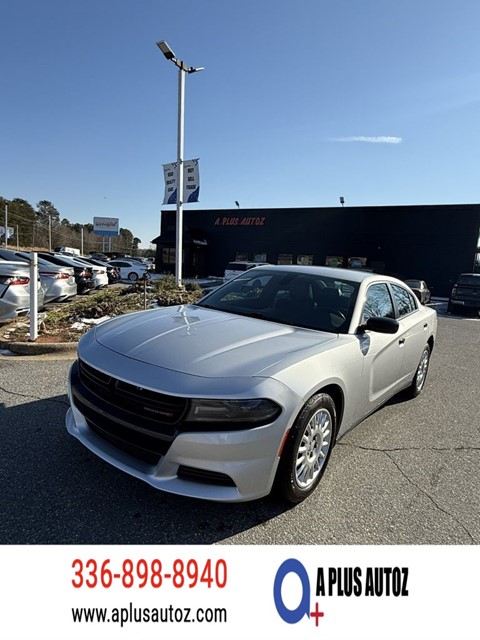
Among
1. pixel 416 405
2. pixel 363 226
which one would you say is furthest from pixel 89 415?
pixel 363 226

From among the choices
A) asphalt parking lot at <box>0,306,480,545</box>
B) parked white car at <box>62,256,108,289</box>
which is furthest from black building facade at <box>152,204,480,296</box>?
asphalt parking lot at <box>0,306,480,545</box>

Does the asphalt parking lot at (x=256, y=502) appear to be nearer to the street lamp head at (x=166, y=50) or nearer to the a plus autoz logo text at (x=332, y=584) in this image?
the a plus autoz logo text at (x=332, y=584)

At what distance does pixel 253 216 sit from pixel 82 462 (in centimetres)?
2703

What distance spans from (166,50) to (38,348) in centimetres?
1058

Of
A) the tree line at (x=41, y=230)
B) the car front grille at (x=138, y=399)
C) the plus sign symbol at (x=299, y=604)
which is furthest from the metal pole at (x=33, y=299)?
the tree line at (x=41, y=230)

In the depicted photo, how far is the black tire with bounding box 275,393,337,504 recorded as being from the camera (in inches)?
91.1

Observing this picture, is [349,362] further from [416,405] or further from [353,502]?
[416,405]

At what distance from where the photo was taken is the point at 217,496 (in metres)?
2.10

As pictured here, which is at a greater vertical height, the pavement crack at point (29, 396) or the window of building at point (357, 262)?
the window of building at point (357, 262)

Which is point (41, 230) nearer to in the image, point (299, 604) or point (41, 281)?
point (41, 281)

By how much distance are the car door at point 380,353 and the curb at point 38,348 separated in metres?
4.35

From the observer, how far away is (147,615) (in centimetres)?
179

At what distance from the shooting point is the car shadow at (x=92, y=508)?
218 cm

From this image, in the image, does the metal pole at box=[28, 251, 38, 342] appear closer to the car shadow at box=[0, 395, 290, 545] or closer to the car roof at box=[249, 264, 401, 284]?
the car shadow at box=[0, 395, 290, 545]
